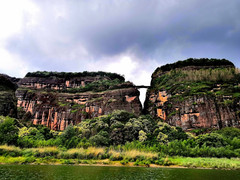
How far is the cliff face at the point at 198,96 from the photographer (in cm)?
5693

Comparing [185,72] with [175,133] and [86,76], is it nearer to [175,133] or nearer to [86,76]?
[175,133]

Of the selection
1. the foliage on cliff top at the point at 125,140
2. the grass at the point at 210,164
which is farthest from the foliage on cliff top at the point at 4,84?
the grass at the point at 210,164

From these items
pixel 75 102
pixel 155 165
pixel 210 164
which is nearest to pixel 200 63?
pixel 75 102

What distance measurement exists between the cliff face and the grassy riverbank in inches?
1058

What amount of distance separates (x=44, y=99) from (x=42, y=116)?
28.2ft

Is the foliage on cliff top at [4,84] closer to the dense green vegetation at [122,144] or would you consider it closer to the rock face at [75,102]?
the rock face at [75,102]

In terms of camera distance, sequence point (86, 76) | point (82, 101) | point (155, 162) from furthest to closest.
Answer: point (86, 76) < point (82, 101) < point (155, 162)

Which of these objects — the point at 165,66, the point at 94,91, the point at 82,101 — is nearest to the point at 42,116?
the point at 82,101

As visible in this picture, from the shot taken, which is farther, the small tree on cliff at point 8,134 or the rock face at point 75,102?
the rock face at point 75,102

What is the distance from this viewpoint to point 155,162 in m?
31.7

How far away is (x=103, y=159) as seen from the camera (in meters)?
34.9

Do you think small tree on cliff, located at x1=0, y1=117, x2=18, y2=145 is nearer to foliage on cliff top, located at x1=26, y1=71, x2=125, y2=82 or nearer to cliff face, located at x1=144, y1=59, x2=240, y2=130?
cliff face, located at x1=144, y1=59, x2=240, y2=130

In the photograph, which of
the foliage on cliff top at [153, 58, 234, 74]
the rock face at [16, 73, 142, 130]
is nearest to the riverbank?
the rock face at [16, 73, 142, 130]

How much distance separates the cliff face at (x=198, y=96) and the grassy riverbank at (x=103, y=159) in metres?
26.9
